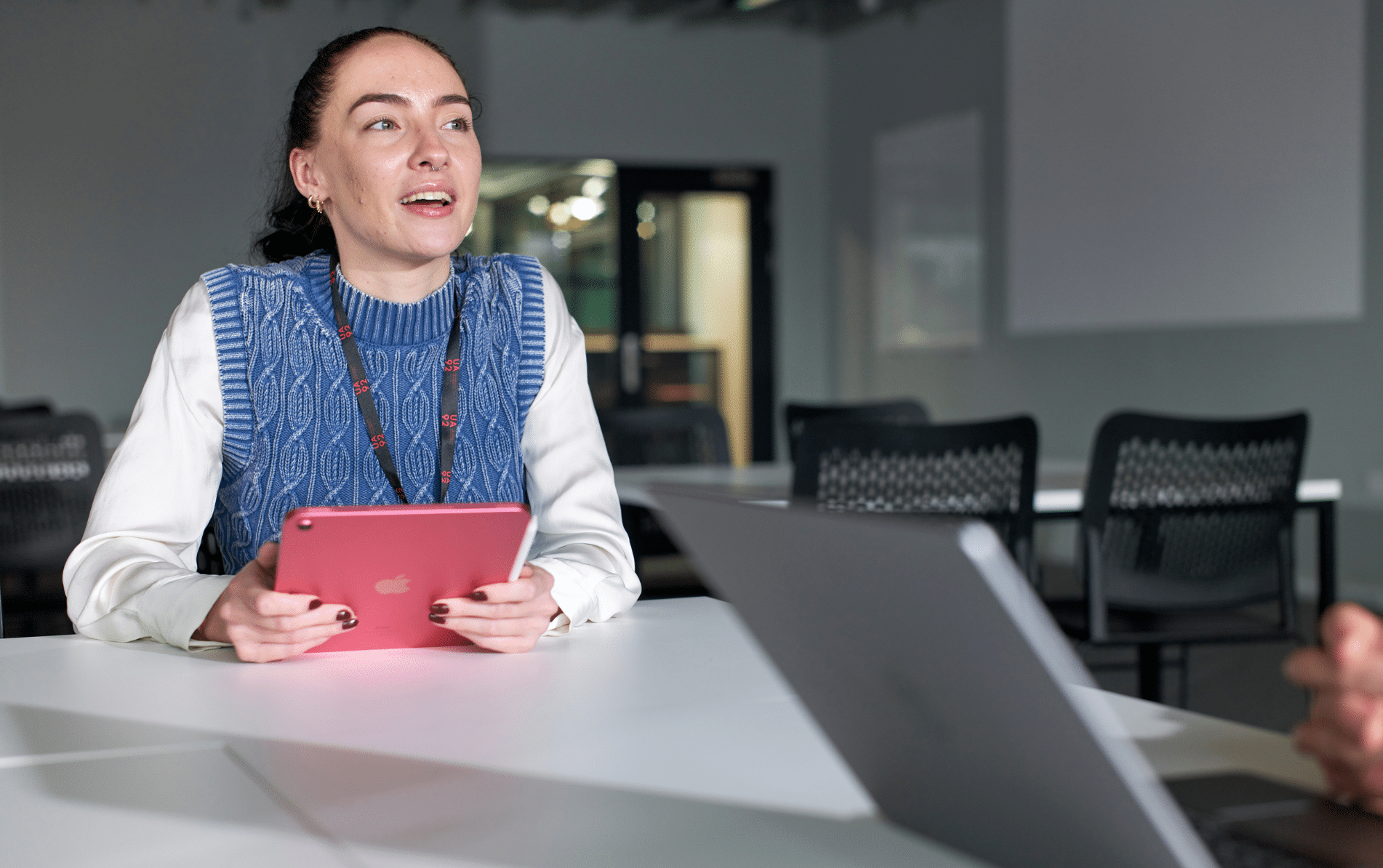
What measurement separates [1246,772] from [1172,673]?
3666 mm

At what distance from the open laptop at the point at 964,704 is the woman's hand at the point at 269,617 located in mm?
528

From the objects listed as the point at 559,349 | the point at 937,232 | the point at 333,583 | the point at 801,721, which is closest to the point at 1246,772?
the point at 801,721

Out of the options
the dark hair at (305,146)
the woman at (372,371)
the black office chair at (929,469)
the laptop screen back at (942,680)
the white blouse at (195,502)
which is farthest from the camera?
the black office chair at (929,469)

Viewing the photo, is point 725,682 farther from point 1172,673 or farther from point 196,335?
point 1172,673

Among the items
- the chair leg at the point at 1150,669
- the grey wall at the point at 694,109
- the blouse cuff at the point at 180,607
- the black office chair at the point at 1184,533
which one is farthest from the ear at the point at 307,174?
the grey wall at the point at 694,109

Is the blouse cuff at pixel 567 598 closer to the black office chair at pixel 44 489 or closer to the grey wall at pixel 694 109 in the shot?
the black office chair at pixel 44 489

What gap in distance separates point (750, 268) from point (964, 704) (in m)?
7.66

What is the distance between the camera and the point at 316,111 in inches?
64.3

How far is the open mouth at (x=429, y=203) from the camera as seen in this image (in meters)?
1.56

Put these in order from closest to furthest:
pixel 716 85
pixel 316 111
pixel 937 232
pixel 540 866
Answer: pixel 540 866, pixel 316 111, pixel 937 232, pixel 716 85

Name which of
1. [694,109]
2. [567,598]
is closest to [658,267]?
[694,109]

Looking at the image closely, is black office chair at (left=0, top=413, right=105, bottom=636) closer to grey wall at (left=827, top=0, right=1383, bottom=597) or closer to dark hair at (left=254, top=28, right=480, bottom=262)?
dark hair at (left=254, top=28, right=480, bottom=262)

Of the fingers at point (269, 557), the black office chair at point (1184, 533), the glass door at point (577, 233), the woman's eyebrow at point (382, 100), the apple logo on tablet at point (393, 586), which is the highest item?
the glass door at point (577, 233)

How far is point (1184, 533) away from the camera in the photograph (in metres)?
2.70
